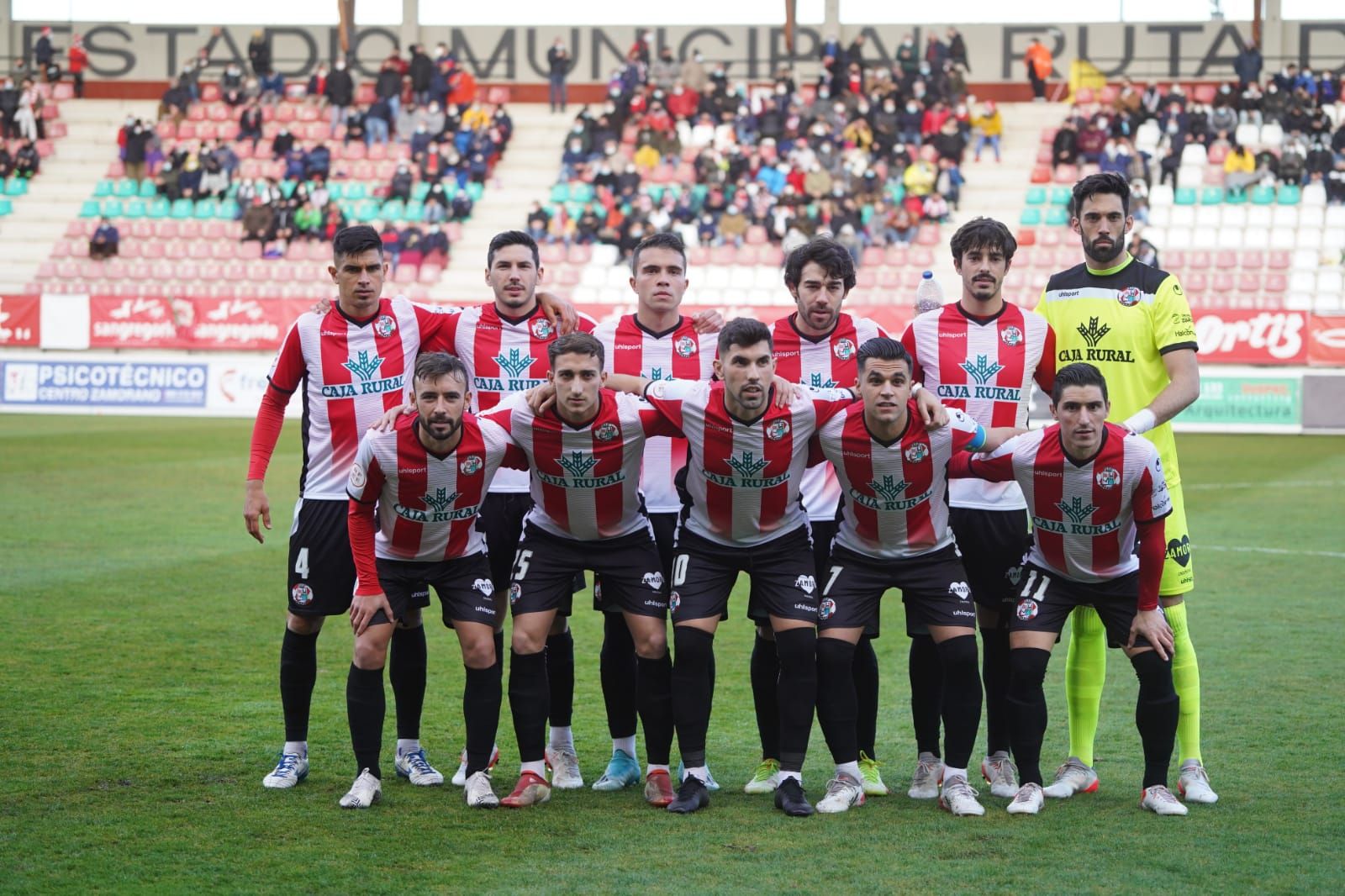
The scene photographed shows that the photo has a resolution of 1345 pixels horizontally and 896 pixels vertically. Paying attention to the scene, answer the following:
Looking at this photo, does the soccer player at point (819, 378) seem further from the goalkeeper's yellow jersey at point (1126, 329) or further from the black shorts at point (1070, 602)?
the goalkeeper's yellow jersey at point (1126, 329)

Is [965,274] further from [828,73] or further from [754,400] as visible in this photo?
[828,73]

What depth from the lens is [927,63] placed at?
30.1 metres

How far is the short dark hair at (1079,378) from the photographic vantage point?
5086mm

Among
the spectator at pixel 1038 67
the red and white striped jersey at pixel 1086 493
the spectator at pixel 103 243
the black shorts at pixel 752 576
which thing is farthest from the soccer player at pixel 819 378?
the spectator at pixel 1038 67

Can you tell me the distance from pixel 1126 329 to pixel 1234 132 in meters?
24.3

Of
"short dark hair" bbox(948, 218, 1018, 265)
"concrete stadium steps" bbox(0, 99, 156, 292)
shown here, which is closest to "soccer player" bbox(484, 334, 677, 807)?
"short dark hair" bbox(948, 218, 1018, 265)

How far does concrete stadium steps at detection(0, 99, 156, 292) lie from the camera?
2961cm

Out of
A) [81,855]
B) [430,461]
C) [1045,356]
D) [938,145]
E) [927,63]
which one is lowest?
[81,855]

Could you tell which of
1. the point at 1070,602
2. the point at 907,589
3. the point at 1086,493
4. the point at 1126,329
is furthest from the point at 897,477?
the point at 1126,329

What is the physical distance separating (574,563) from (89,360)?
20.7m

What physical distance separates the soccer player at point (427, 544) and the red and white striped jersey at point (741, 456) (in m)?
0.62

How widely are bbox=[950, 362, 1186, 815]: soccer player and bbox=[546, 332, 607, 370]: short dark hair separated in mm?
1297

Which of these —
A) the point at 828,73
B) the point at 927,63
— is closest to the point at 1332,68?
the point at 927,63

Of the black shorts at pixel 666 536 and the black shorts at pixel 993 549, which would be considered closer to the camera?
the black shorts at pixel 993 549
